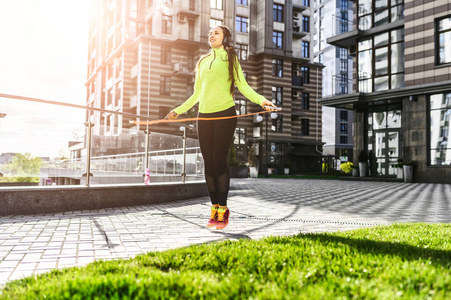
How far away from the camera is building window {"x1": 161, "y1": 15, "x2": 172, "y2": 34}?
40.1m

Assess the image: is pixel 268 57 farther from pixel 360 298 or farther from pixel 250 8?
pixel 360 298

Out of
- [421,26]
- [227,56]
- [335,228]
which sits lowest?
[335,228]

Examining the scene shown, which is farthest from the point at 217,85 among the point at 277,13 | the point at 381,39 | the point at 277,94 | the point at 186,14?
the point at 277,13

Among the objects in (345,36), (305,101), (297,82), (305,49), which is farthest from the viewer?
(305,101)

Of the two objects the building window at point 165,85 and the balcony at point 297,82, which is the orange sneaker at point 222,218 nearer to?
the building window at point 165,85

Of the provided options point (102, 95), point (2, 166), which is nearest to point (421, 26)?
point (2, 166)

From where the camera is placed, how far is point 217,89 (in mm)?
4926

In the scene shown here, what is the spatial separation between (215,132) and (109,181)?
7.49 metres

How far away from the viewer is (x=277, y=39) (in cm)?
4572

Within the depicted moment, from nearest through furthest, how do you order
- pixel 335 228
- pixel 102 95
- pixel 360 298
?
pixel 360 298
pixel 335 228
pixel 102 95

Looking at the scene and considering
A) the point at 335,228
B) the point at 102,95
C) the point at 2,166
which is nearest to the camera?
the point at 335,228

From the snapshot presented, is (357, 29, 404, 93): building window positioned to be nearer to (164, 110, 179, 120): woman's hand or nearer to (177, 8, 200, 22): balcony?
(177, 8, 200, 22): balcony

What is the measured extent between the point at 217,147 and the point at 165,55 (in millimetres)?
37510

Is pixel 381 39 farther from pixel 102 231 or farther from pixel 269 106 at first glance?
pixel 102 231
